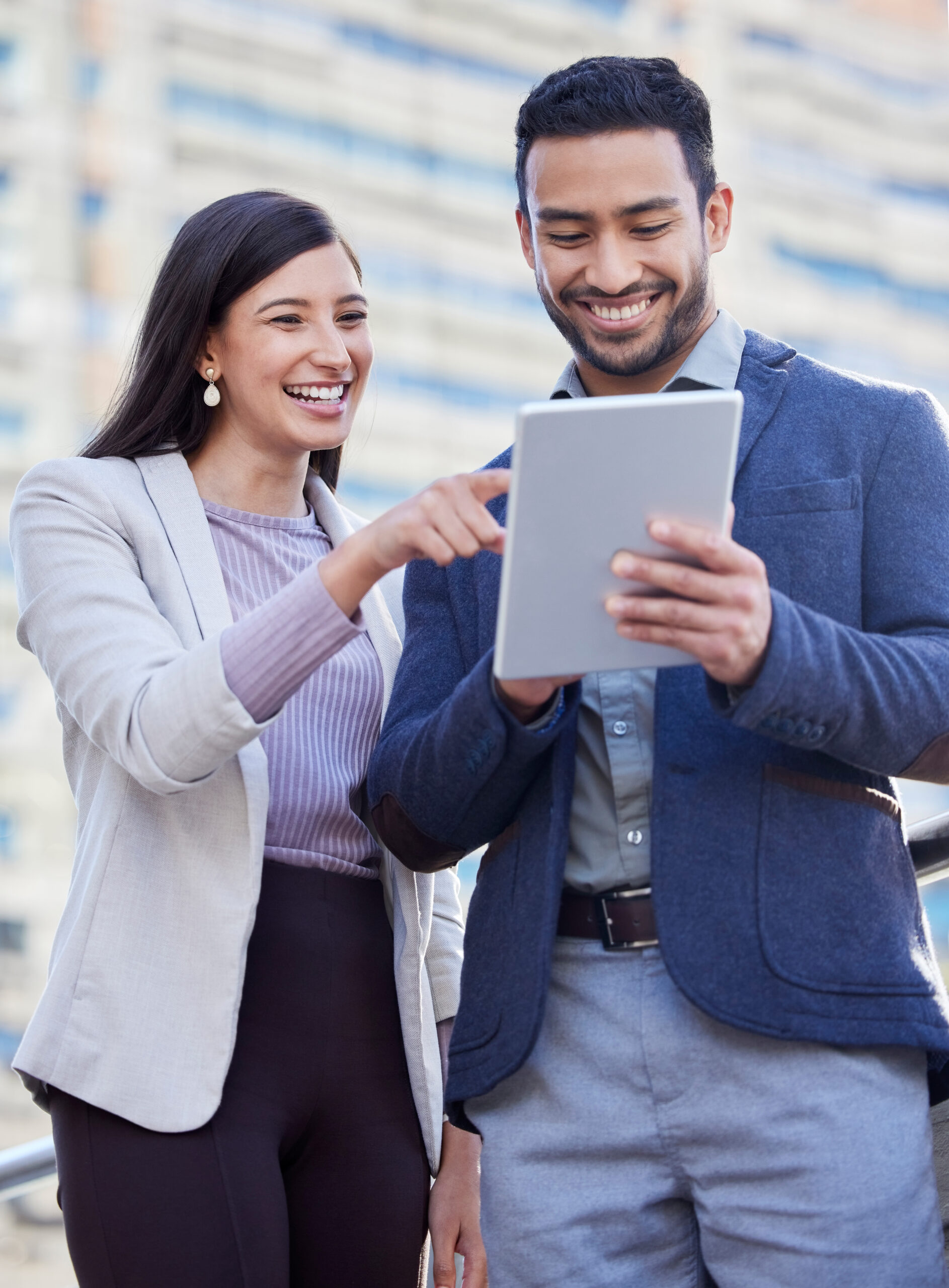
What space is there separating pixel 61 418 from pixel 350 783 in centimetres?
3279

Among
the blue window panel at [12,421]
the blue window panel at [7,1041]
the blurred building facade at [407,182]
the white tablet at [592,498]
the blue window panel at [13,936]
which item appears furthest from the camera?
the blurred building facade at [407,182]

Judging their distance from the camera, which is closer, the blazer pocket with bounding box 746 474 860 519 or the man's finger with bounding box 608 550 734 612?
the man's finger with bounding box 608 550 734 612

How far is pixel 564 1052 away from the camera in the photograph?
1288 mm

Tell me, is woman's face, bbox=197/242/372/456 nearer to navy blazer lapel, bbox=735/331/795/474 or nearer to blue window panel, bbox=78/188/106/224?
navy blazer lapel, bbox=735/331/795/474

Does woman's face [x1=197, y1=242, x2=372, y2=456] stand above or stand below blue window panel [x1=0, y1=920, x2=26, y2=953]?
above

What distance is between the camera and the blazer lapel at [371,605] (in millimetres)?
1833

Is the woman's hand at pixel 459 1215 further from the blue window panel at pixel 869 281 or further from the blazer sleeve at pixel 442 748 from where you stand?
the blue window panel at pixel 869 281

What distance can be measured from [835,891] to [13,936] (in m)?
31.3

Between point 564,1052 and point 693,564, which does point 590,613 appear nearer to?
point 693,564

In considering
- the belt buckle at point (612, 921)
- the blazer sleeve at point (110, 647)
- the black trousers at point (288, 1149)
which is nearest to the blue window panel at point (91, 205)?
the blazer sleeve at point (110, 647)

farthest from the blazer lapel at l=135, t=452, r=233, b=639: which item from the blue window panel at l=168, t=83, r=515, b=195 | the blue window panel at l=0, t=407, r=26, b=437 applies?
the blue window panel at l=168, t=83, r=515, b=195

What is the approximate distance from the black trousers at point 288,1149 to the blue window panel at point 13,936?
30.0 m

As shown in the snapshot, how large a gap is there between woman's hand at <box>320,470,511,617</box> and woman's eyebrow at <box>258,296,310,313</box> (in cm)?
56

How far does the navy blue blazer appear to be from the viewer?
3.85 feet
